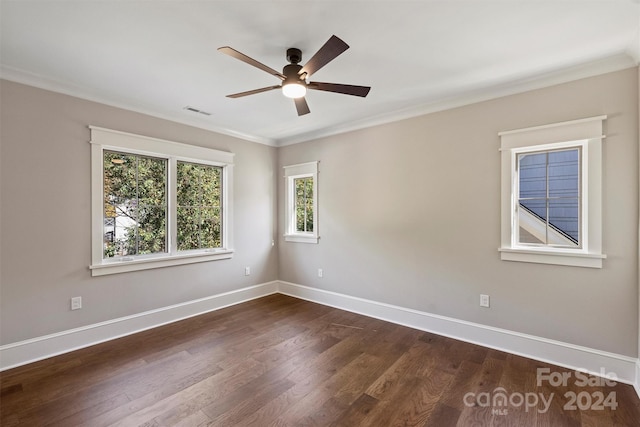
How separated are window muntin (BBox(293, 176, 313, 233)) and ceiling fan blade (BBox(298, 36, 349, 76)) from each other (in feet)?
8.71

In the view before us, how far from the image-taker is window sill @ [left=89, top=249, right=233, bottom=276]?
121 inches

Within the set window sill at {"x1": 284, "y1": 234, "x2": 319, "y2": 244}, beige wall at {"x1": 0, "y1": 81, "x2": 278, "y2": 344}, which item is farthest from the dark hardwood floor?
window sill at {"x1": 284, "y1": 234, "x2": 319, "y2": 244}

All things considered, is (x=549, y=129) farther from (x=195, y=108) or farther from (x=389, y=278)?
(x=195, y=108)

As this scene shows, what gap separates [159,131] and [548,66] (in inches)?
162

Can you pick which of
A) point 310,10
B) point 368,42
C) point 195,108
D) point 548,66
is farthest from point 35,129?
point 548,66

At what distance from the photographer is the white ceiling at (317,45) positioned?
181 cm

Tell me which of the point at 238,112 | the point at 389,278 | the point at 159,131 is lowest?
the point at 389,278

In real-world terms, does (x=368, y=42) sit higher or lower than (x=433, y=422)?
higher

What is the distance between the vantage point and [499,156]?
114 inches

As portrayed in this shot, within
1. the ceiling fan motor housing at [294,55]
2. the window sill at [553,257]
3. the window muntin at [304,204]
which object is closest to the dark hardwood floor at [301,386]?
the window sill at [553,257]

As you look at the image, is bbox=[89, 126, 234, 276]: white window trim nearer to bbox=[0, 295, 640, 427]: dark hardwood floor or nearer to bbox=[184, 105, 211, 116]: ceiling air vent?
bbox=[184, 105, 211, 116]: ceiling air vent

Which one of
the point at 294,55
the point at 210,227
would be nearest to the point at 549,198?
the point at 294,55

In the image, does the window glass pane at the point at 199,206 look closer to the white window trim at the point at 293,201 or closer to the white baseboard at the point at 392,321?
the white baseboard at the point at 392,321

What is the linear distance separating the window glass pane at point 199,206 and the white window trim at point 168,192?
0.28 feet
